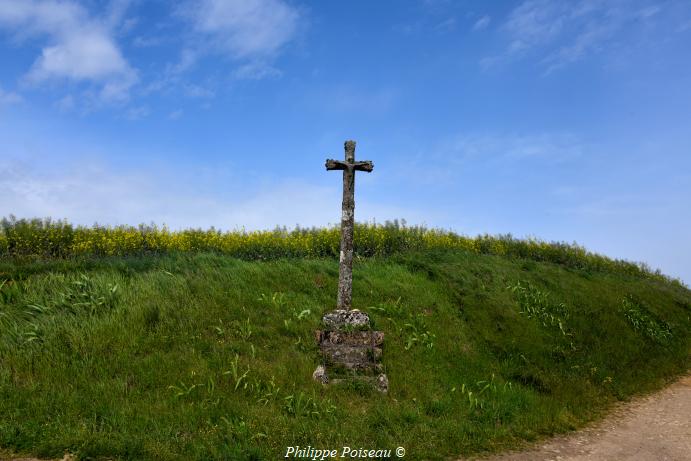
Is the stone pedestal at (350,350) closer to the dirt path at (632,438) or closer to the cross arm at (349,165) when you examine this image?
the dirt path at (632,438)

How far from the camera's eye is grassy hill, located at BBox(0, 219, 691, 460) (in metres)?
8.65

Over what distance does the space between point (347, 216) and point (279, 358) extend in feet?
12.1

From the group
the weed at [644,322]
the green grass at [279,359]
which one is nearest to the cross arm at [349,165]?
the green grass at [279,359]

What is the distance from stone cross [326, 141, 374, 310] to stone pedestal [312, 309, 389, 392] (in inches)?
21.4

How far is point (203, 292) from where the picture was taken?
13070 millimetres

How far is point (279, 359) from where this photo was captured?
10.9 metres

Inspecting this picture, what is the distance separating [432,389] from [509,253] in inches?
680

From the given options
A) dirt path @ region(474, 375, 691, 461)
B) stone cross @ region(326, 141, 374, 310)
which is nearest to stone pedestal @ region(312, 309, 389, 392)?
stone cross @ region(326, 141, 374, 310)

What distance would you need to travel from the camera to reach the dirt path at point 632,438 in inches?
373

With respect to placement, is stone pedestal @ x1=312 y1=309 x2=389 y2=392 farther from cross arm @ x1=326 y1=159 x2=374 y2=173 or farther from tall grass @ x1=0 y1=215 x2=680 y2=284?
tall grass @ x1=0 y1=215 x2=680 y2=284

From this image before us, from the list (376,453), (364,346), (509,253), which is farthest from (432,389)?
(509,253)

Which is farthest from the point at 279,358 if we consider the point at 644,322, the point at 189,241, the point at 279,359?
the point at 644,322

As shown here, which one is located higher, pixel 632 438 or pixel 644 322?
pixel 644 322

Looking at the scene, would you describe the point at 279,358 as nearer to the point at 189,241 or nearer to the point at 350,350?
the point at 350,350
